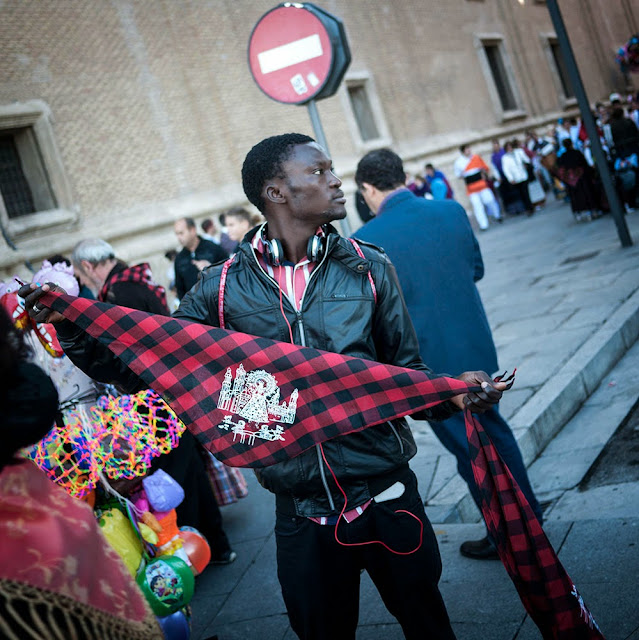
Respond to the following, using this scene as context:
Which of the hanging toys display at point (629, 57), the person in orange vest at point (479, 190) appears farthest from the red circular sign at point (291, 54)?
the hanging toys display at point (629, 57)

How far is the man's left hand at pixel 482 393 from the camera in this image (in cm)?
230

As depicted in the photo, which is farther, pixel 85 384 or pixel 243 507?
pixel 243 507

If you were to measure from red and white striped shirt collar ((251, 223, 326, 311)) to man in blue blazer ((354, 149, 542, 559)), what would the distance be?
4.34 ft

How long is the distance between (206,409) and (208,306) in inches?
14.1

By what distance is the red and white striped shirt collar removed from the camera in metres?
2.45

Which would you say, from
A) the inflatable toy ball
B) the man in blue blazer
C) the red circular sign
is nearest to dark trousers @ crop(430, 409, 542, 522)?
the man in blue blazer

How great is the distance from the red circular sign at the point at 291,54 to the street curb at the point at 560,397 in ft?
8.38

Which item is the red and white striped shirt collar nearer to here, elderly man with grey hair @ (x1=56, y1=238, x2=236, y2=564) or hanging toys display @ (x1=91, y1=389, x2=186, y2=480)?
hanging toys display @ (x1=91, y1=389, x2=186, y2=480)

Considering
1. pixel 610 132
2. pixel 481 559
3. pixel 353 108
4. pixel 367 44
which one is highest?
pixel 367 44

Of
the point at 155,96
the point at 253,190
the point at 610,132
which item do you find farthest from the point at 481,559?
the point at 155,96

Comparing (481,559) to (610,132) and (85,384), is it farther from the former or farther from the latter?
(610,132)

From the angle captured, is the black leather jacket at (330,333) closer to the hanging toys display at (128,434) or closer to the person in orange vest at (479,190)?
the hanging toys display at (128,434)

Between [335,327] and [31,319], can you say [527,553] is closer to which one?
[335,327]

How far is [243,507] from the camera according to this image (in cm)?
550
